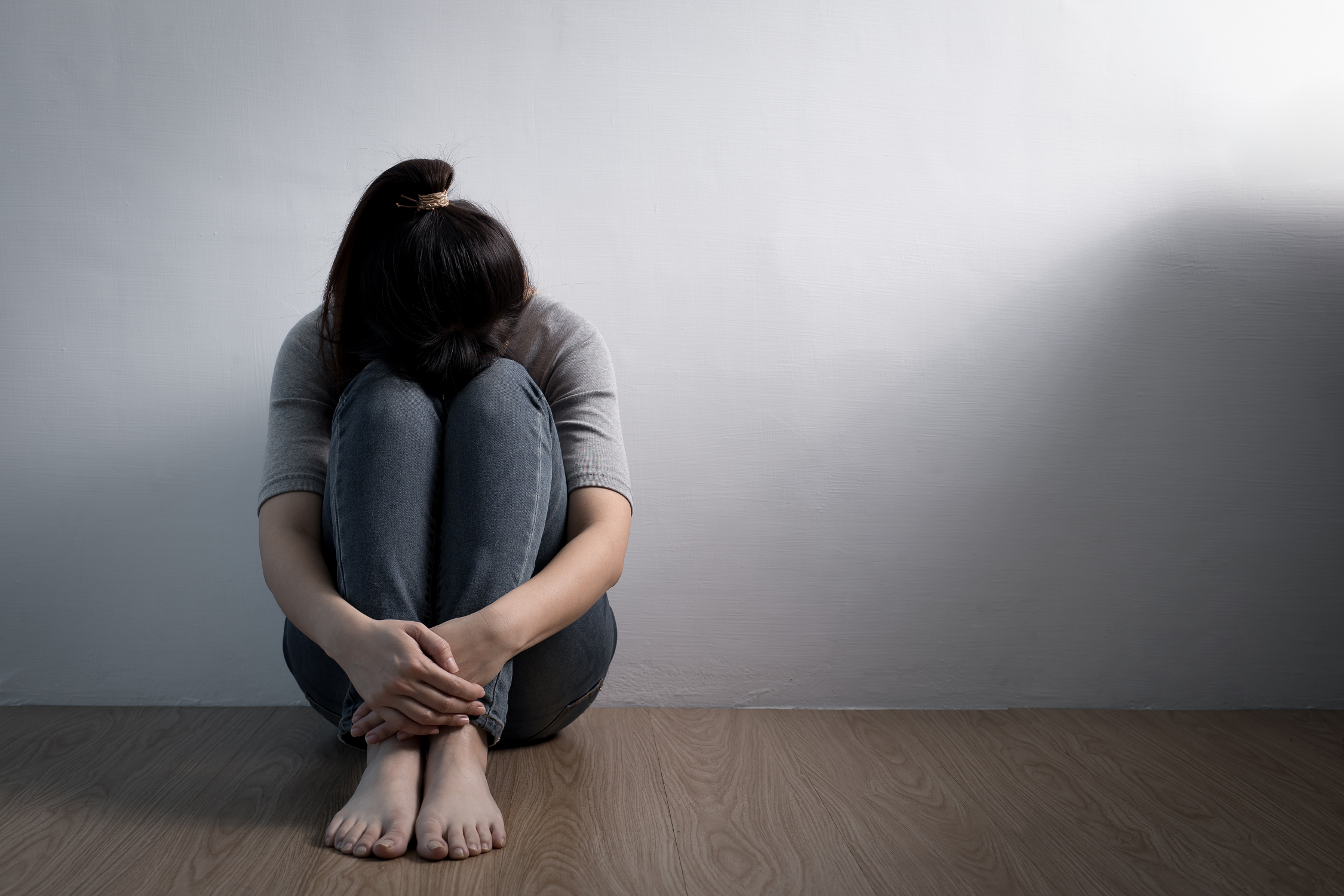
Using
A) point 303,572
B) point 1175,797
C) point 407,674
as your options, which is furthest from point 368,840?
point 1175,797

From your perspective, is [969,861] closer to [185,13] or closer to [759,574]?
[759,574]

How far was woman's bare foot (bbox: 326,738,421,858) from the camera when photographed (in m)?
0.72

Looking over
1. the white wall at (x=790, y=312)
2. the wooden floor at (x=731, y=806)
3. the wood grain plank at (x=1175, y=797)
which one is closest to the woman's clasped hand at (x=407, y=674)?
the wooden floor at (x=731, y=806)

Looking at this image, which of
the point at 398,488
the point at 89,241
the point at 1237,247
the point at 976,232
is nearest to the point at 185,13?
the point at 89,241

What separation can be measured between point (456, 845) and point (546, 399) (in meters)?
0.48

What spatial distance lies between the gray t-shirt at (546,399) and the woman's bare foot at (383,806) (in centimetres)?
30

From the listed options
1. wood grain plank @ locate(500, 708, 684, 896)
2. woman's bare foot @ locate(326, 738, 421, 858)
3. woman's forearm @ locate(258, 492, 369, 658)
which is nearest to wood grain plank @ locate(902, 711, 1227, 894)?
Result: wood grain plank @ locate(500, 708, 684, 896)

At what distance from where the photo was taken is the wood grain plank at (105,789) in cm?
71

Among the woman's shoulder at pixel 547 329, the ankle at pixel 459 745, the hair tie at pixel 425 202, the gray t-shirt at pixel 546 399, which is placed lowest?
the ankle at pixel 459 745

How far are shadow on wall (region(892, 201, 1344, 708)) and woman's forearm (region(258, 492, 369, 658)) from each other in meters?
0.81

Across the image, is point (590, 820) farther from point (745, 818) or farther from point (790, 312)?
point (790, 312)

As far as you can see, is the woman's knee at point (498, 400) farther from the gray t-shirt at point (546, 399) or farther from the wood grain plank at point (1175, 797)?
the wood grain plank at point (1175, 797)

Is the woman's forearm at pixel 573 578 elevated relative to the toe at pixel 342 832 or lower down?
elevated

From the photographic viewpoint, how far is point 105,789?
88 centimetres
